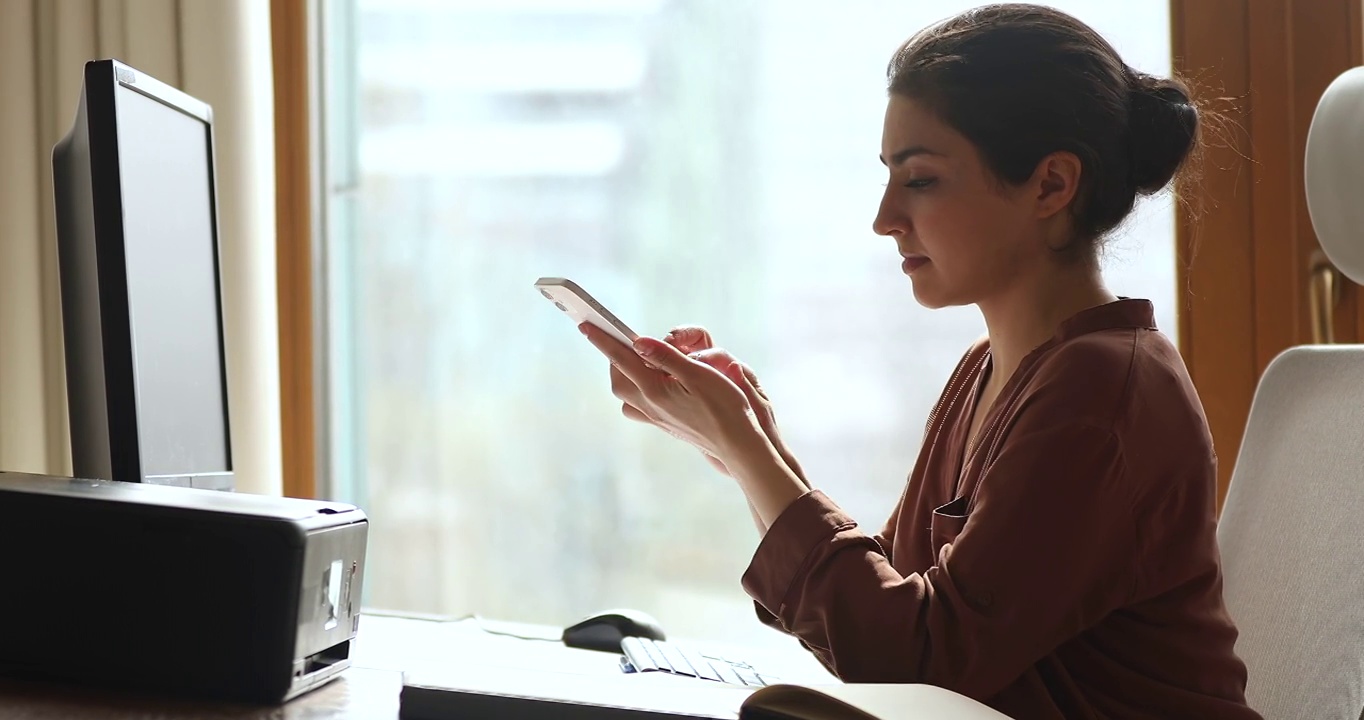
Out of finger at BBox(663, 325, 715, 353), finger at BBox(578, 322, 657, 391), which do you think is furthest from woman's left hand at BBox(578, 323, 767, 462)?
finger at BBox(663, 325, 715, 353)

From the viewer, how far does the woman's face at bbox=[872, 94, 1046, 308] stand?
99 centimetres

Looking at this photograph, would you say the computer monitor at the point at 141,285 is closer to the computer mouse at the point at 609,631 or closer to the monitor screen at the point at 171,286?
the monitor screen at the point at 171,286

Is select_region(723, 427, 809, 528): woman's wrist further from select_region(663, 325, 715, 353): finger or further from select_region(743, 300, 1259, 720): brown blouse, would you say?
select_region(663, 325, 715, 353): finger

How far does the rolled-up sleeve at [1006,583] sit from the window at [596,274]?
1015 mm

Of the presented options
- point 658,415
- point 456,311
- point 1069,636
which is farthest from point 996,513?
point 456,311

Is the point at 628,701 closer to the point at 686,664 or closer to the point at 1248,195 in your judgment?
the point at 686,664

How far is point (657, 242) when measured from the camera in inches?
78.2


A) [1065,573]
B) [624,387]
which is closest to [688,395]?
[624,387]

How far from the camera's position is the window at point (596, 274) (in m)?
1.89

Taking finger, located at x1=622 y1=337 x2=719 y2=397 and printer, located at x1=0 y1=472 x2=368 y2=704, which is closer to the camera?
printer, located at x1=0 y1=472 x2=368 y2=704

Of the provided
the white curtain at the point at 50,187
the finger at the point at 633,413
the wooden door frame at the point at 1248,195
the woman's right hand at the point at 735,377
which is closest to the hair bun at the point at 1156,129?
the woman's right hand at the point at 735,377

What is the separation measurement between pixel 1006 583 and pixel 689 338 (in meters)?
0.58

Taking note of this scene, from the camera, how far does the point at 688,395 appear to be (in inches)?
40.6

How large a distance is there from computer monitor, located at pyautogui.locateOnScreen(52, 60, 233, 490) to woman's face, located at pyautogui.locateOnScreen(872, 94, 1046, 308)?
0.62 meters
